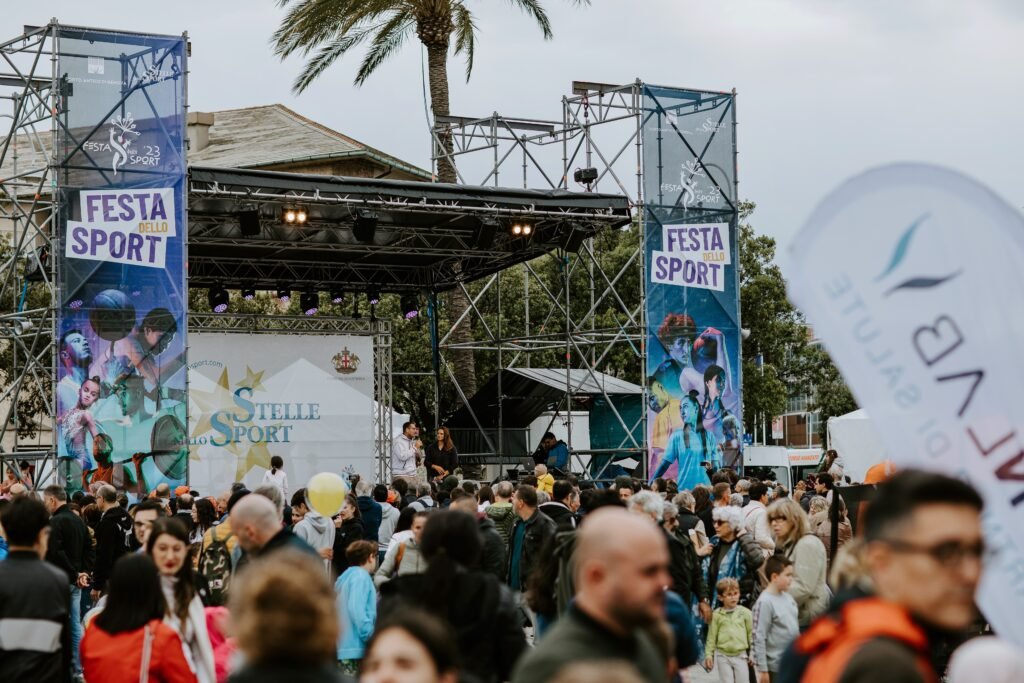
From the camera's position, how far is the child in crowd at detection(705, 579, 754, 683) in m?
9.58

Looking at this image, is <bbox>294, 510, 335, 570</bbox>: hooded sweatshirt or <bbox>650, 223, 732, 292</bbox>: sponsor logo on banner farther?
<bbox>650, 223, 732, 292</bbox>: sponsor logo on banner

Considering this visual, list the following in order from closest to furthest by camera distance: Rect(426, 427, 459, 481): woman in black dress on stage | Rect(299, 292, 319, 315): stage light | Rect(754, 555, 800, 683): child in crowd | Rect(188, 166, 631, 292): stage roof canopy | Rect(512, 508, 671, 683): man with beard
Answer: Rect(512, 508, 671, 683): man with beard → Rect(754, 555, 800, 683): child in crowd → Rect(188, 166, 631, 292): stage roof canopy → Rect(426, 427, 459, 481): woman in black dress on stage → Rect(299, 292, 319, 315): stage light

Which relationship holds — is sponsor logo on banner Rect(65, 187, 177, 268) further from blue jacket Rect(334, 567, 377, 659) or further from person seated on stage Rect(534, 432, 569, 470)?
blue jacket Rect(334, 567, 377, 659)

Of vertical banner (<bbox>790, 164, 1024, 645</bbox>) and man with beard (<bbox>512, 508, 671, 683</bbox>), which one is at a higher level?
vertical banner (<bbox>790, 164, 1024, 645</bbox>)

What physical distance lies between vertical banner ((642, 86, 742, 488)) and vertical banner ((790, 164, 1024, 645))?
18.8 meters

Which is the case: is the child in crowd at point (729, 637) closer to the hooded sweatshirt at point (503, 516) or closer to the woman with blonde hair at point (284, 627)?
the hooded sweatshirt at point (503, 516)

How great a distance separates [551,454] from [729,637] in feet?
52.8

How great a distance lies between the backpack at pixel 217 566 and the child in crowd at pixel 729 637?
3.38m

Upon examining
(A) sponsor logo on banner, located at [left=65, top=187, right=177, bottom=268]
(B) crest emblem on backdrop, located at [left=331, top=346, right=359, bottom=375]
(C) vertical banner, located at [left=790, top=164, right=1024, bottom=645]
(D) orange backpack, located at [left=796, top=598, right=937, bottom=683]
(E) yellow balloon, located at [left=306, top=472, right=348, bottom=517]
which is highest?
(A) sponsor logo on banner, located at [left=65, top=187, right=177, bottom=268]

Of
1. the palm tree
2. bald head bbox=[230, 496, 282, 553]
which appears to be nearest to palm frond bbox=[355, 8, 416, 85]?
the palm tree

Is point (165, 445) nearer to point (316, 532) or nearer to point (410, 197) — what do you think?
point (410, 197)

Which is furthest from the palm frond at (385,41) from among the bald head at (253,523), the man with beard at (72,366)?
the bald head at (253,523)

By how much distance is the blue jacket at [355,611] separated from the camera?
8203mm

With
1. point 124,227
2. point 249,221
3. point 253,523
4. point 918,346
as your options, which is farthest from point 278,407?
point 918,346
